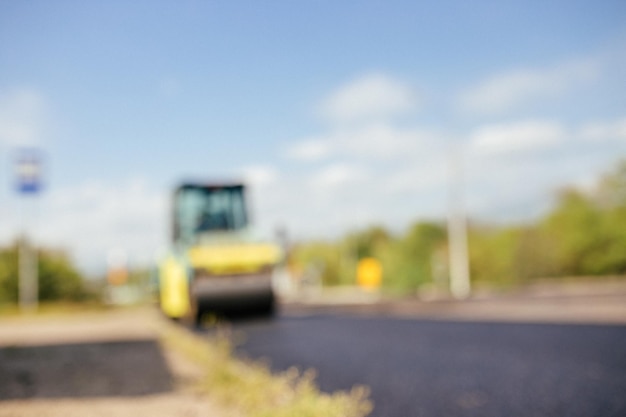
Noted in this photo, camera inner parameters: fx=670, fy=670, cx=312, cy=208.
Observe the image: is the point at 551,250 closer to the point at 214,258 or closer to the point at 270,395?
the point at 214,258

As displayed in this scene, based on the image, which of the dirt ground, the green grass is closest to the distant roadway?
the green grass

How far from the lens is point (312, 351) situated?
334 inches

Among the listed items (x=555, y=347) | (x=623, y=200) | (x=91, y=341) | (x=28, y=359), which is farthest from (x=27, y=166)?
(x=623, y=200)

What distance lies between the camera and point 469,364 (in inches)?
263

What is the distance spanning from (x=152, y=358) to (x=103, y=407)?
3.54 metres

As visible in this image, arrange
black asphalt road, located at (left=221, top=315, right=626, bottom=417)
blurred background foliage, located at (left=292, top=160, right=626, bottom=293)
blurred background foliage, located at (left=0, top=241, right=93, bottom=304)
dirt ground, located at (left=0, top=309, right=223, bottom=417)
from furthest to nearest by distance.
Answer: blurred background foliage, located at (left=292, top=160, right=626, bottom=293)
blurred background foliage, located at (left=0, top=241, right=93, bottom=304)
black asphalt road, located at (left=221, top=315, right=626, bottom=417)
dirt ground, located at (left=0, top=309, right=223, bottom=417)

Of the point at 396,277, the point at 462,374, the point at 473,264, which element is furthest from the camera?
the point at 473,264

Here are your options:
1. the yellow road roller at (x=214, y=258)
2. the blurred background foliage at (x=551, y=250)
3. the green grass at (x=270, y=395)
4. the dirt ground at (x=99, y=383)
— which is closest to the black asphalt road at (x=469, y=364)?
the green grass at (x=270, y=395)

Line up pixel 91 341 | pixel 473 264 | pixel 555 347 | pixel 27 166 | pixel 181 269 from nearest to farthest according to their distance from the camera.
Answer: pixel 555 347 < pixel 91 341 < pixel 181 269 < pixel 27 166 < pixel 473 264

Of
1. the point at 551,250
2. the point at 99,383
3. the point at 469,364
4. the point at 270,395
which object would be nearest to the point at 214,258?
the point at 99,383

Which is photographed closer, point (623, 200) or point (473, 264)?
point (623, 200)

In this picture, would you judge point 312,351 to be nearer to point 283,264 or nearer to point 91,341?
point 91,341

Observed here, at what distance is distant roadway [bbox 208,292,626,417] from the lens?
456 cm

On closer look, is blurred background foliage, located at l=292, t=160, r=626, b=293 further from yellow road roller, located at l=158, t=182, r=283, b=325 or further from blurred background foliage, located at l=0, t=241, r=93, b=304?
yellow road roller, located at l=158, t=182, r=283, b=325
